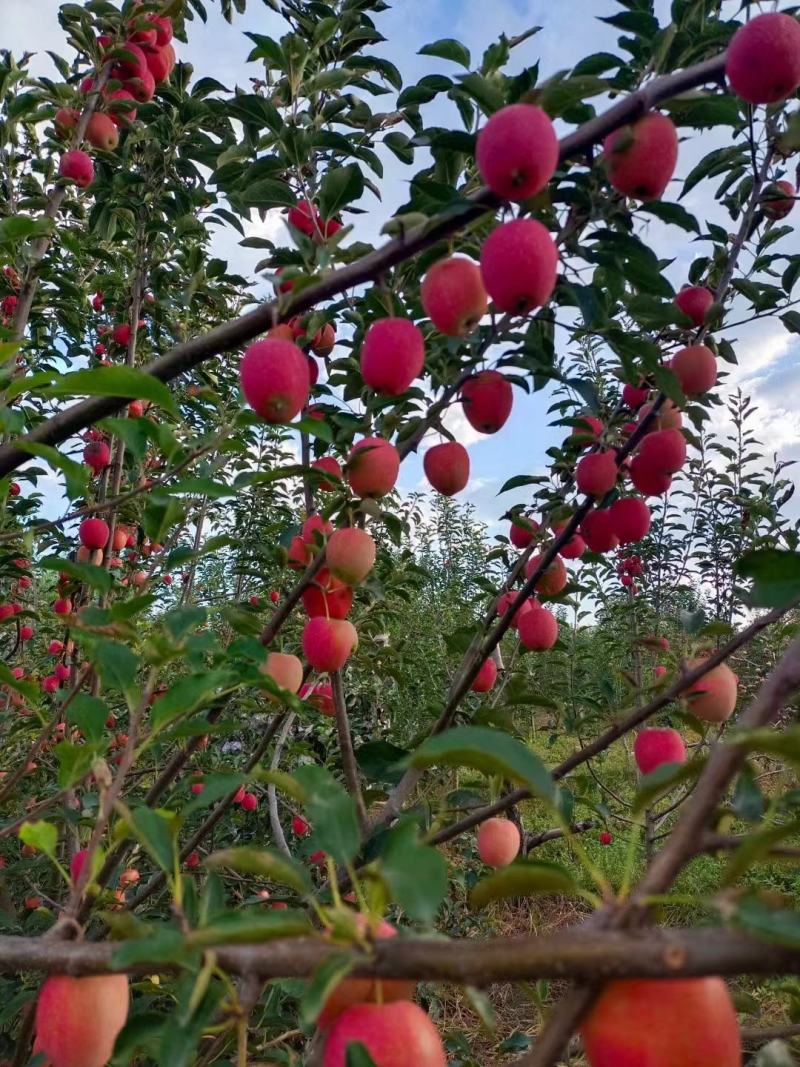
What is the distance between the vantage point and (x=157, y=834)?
2.07 feet

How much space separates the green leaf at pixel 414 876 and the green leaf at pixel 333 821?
2.2 inches

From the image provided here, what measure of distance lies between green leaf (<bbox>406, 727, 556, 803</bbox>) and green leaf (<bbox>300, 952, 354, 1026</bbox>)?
0.42 ft

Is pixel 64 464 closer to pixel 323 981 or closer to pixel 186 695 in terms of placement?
pixel 186 695

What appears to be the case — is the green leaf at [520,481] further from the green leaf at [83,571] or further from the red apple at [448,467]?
the green leaf at [83,571]

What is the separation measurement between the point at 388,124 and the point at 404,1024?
1.91 metres

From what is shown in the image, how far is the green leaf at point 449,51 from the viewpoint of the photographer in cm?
128

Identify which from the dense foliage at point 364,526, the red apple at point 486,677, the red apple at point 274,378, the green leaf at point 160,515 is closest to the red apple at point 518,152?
the dense foliage at point 364,526

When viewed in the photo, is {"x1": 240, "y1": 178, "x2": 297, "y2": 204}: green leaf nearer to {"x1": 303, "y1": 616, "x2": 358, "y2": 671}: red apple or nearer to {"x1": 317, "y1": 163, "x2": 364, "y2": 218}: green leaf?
{"x1": 317, "y1": 163, "x2": 364, "y2": 218}: green leaf

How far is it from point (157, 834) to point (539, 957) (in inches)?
15.3

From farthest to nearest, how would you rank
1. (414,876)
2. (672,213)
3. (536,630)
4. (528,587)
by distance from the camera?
(536,630), (528,587), (672,213), (414,876)

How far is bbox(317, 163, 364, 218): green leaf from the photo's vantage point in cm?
126

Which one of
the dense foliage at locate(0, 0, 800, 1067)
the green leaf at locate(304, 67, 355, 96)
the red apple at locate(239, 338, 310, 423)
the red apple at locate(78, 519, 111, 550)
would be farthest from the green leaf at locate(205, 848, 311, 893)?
the red apple at locate(78, 519, 111, 550)

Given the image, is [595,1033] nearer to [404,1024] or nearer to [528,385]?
[404,1024]

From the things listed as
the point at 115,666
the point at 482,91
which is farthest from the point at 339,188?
the point at 115,666
